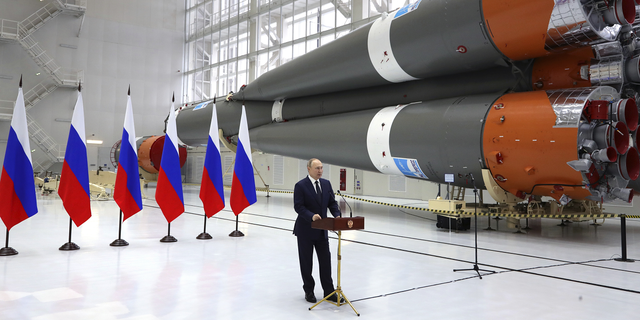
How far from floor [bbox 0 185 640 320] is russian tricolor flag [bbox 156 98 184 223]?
624 millimetres

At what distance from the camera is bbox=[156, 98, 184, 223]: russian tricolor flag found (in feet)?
26.8

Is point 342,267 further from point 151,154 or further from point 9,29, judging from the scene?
point 9,29

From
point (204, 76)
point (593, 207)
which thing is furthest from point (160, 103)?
point (593, 207)

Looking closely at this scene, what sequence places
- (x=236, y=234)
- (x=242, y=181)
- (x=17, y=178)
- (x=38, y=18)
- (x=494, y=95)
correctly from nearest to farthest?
(x=17, y=178) → (x=494, y=95) → (x=242, y=181) → (x=236, y=234) → (x=38, y=18)

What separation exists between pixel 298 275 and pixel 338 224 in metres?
1.80

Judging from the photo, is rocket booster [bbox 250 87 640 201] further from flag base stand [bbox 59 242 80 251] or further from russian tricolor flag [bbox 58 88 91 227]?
flag base stand [bbox 59 242 80 251]

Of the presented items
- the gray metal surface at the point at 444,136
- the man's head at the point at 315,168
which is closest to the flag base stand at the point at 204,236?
the gray metal surface at the point at 444,136

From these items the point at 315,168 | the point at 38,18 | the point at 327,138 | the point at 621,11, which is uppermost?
the point at 38,18

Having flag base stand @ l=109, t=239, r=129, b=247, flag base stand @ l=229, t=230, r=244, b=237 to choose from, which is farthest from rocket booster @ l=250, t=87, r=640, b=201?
flag base stand @ l=109, t=239, r=129, b=247

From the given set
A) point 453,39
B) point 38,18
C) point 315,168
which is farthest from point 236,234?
point 38,18

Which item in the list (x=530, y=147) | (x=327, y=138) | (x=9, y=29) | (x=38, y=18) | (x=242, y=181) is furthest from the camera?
(x=38, y=18)

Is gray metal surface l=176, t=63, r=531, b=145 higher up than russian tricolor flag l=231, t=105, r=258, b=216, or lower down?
higher up

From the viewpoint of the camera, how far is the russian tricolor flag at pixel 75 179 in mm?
7195

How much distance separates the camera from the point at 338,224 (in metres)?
4.03
